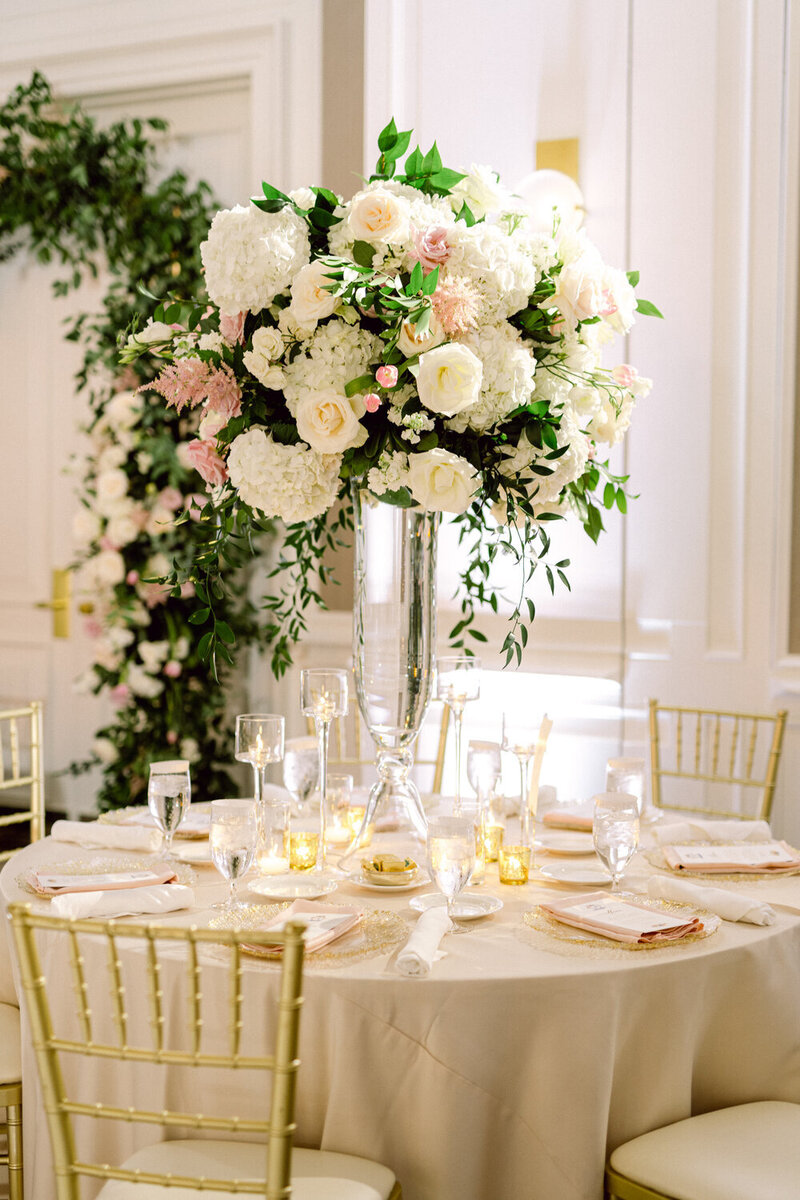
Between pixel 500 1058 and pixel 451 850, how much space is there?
289 millimetres

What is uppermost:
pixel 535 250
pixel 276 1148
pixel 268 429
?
pixel 535 250

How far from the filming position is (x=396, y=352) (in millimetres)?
1915

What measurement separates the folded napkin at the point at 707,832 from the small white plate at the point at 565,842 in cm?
15

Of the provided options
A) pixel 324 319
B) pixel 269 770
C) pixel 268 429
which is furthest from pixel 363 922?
pixel 269 770

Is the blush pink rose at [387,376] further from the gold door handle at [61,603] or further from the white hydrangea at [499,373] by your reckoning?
the gold door handle at [61,603]

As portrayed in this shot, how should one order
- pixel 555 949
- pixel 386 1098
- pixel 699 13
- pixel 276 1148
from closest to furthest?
pixel 276 1148
pixel 386 1098
pixel 555 949
pixel 699 13

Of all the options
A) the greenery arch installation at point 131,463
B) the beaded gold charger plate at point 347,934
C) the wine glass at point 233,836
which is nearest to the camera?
the beaded gold charger plate at point 347,934

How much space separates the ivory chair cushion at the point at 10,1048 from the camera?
1.95 meters

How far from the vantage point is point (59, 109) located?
4.59 metres

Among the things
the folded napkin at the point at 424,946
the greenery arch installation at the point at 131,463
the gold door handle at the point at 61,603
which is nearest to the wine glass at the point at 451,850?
the folded napkin at the point at 424,946

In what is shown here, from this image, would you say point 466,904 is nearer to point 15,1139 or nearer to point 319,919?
point 319,919

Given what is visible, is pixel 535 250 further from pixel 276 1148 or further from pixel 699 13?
pixel 699 13

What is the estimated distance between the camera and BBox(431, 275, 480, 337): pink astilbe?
1.87 metres

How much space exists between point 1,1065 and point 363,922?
68 cm
